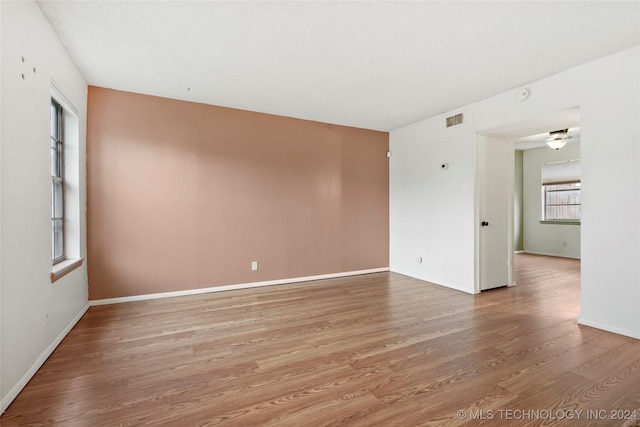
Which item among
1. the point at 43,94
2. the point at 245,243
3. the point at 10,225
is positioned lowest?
the point at 245,243

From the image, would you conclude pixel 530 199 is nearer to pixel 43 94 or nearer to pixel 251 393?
pixel 251 393

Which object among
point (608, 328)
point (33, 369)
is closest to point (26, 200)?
point (33, 369)

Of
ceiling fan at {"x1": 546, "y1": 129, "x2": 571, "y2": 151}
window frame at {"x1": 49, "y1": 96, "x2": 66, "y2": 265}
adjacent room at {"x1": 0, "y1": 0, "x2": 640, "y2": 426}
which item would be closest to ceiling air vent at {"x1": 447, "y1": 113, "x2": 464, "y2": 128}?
adjacent room at {"x1": 0, "y1": 0, "x2": 640, "y2": 426}

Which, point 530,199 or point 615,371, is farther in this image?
point 530,199

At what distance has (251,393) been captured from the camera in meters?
1.88

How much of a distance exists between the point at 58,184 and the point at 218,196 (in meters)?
1.72

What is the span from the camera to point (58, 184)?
3.10 m

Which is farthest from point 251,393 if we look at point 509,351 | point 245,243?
point 245,243

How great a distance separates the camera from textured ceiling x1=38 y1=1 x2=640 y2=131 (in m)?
2.19

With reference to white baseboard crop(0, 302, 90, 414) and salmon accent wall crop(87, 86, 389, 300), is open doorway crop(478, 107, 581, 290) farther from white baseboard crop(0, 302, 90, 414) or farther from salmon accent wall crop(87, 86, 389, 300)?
white baseboard crop(0, 302, 90, 414)

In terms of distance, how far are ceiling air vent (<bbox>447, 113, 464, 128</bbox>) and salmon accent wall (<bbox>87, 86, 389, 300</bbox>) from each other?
1404mm

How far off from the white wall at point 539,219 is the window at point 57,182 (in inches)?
365

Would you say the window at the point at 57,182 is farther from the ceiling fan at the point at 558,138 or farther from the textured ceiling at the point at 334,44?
the ceiling fan at the point at 558,138

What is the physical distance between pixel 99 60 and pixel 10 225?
1993 mm
